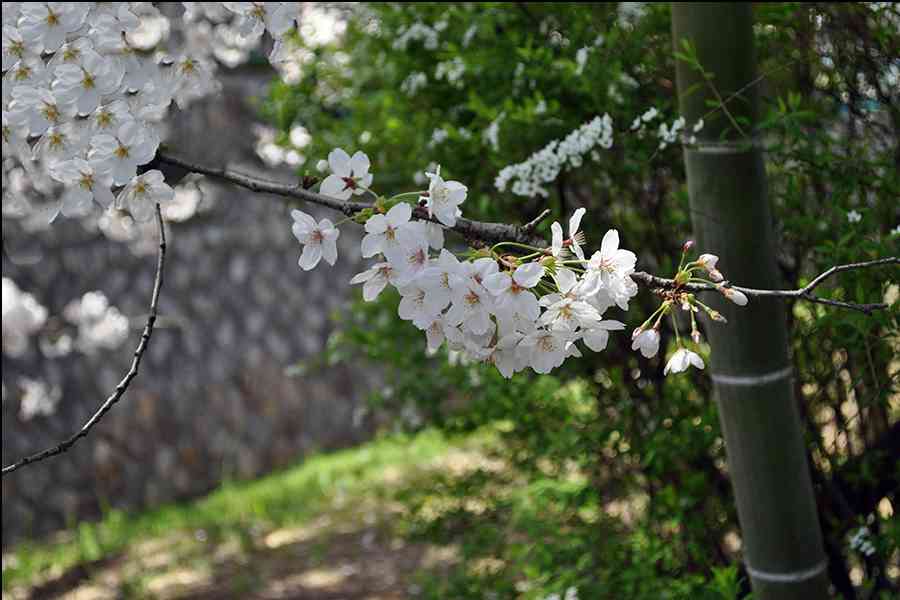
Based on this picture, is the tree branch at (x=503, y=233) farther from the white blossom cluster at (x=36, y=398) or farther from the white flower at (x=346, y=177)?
the white blossom cluster at (x=36, y=398)

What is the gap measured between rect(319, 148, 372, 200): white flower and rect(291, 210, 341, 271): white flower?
0.05 m

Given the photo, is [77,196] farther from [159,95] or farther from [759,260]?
[759,260]

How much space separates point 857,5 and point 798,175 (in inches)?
17.4

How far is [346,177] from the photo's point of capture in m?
1.35

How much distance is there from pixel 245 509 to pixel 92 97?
11.5 feet

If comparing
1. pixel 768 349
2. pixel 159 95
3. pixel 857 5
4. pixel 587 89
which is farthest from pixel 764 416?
pixel 159 95

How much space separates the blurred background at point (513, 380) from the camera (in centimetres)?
211

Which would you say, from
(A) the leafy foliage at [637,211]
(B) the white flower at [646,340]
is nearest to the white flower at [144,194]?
(B) the white flower at [646,340]

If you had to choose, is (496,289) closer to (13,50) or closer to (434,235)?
(434,235)

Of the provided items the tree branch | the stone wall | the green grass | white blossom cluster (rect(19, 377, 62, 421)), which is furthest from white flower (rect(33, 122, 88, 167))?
white blossom cluster (rect(19, 377, 62, 421))

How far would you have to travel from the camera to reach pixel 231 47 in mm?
4602

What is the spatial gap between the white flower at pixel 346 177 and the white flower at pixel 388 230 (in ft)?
0.48

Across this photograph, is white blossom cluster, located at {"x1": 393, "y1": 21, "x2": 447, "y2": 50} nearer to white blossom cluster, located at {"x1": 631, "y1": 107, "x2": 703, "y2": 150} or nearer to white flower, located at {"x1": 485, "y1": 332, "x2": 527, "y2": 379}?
white blossom cluster, located at {"x1": 631, "y1": 107, "x2": 703, "y2": 150}

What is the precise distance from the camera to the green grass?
434 cm
